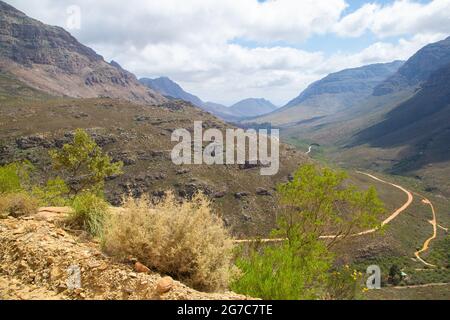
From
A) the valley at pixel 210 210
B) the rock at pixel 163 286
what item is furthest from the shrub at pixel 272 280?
the rock at pixel 163 286

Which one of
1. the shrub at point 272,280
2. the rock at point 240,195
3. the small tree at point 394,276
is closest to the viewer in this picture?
the shrub at point 272,280

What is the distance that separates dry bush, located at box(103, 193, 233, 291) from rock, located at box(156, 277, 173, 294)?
669 mm

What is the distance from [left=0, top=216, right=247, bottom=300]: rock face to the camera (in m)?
6.36

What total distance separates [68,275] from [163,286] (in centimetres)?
176

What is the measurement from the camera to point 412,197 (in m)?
102

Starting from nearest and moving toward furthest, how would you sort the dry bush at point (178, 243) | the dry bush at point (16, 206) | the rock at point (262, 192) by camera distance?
the dry bush at point (178, 243)
the dry bush at point (16, 206)
the rock at point (262, 192)

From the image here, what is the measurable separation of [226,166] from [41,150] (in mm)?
34292

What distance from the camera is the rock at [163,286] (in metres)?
6.28

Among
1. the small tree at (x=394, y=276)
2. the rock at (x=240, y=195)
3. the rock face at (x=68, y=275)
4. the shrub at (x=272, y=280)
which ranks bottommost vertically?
the small tree at (x=394, y=276)

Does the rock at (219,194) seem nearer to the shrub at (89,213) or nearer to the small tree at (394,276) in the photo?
the small tree at (394,276)

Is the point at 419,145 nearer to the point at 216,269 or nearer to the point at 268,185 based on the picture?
the point at 268,185

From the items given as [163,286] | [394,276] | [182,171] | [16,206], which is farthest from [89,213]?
[182,171]

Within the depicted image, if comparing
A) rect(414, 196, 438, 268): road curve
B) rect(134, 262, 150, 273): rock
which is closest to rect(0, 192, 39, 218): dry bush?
rect(134, 262, 150, 273): rock

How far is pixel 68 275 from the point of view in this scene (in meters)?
6.85
